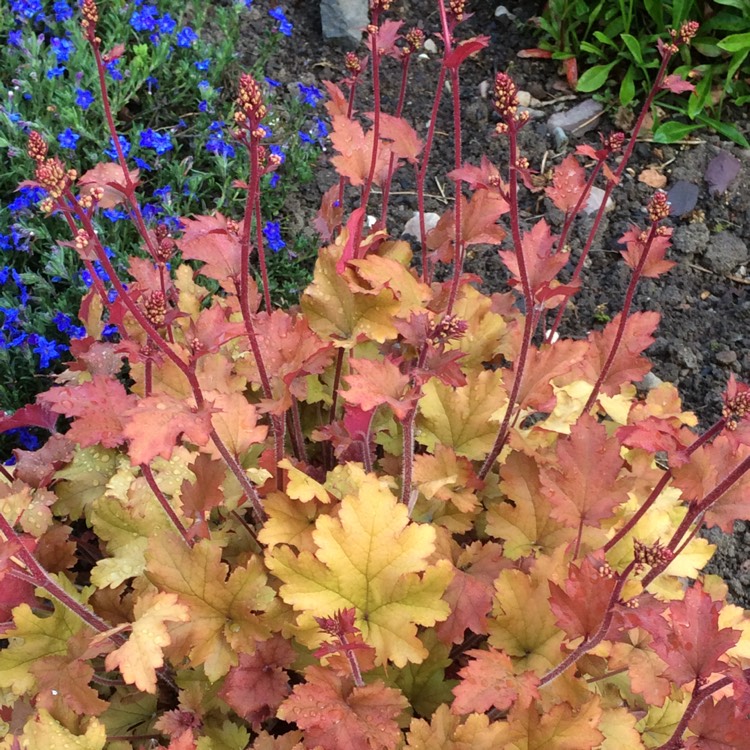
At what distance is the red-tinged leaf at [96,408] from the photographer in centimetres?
128

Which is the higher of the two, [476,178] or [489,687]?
[476,178]

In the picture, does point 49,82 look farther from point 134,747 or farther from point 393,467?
point 134,747

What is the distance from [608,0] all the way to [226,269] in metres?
3.04

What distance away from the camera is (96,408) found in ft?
4.22

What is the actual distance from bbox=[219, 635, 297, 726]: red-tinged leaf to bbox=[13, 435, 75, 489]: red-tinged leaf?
2.12 feet

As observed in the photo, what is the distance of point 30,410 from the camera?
1763 millimetres

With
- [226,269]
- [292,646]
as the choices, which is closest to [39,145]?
[226,269]

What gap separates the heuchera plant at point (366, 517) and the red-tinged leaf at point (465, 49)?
0.02 m

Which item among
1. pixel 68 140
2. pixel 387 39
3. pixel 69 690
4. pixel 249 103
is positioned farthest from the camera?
pixel 68 140

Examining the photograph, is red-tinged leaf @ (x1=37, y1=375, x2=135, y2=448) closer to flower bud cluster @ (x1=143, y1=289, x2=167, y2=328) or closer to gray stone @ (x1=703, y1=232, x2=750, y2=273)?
flower bud cluster @ (x1=143, y1=289, x2=167, y2=328)

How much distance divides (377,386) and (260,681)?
0.68m

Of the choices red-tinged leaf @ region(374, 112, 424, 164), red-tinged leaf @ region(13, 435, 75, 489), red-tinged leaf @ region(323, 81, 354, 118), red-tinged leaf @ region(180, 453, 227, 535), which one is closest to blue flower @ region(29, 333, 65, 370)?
red-tinged leaf @ region(13, 435, 75, 489)

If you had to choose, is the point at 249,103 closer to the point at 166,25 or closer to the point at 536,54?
the point at 166,25

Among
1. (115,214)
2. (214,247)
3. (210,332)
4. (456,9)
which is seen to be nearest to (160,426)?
(210,332)
